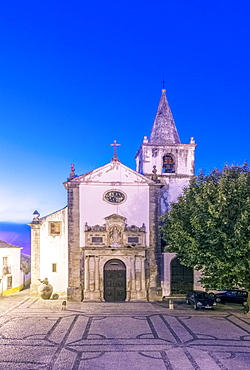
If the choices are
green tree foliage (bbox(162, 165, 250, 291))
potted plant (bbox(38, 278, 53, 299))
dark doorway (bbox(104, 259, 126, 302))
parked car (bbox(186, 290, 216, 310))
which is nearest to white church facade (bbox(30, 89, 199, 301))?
dark doorway (bbox(104, 259, 126, 302))

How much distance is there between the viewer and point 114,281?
2847cm

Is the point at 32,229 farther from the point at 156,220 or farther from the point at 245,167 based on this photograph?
the point at 245,167

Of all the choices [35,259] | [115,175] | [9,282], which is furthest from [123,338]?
[9,282]

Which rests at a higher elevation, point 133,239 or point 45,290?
point 133,239

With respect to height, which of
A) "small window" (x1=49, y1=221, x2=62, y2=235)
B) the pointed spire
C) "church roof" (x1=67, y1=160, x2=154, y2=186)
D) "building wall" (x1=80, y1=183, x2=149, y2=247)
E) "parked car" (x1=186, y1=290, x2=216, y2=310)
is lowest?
"parked car" (x1=186, y1=290, x2=216, y2=310)

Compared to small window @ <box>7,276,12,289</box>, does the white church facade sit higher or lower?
higher

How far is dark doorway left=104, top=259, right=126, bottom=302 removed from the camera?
28281mm

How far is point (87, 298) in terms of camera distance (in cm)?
A: 2781

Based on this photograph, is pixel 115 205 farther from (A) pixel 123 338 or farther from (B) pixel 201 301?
(A) pixel 123 338

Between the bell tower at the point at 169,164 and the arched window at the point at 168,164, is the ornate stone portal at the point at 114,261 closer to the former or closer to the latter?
the bell tower at the point at 169,164

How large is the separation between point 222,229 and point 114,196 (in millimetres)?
10647

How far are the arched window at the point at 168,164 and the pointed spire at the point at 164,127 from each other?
4.70 ft

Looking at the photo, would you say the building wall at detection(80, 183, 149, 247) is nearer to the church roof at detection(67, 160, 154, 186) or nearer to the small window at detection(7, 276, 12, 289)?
the church roof at detection(67, 160, 154, 186)

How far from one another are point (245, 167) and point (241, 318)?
8886 mm
